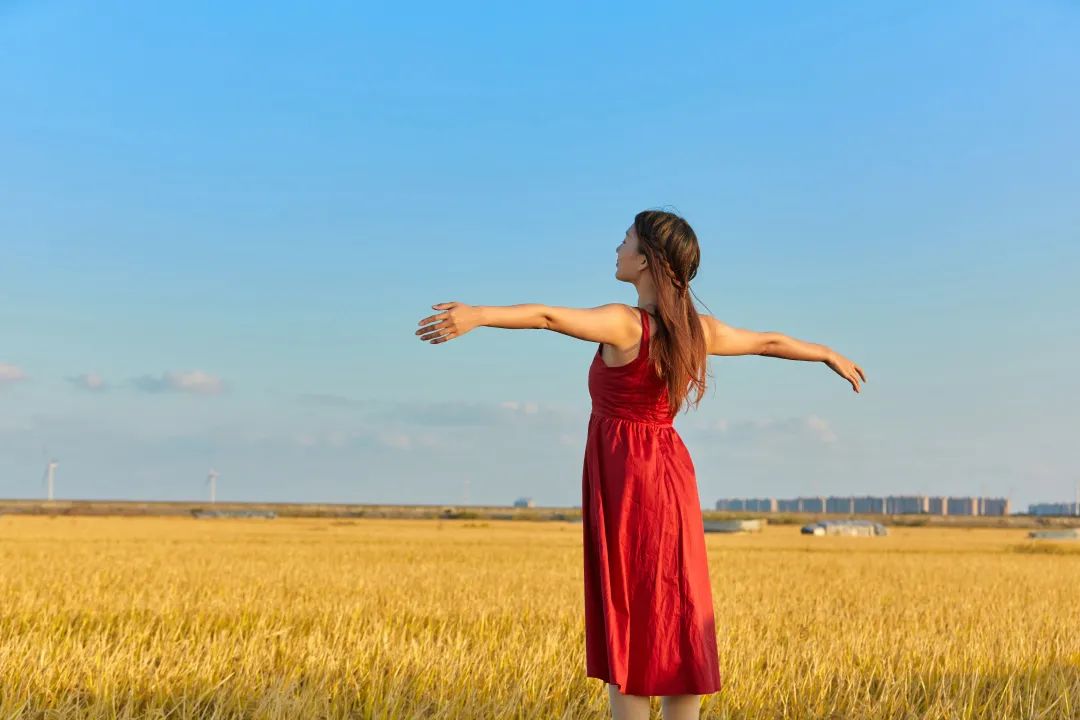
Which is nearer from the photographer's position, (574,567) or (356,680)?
(356,680)

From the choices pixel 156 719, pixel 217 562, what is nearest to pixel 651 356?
pixel 156 719

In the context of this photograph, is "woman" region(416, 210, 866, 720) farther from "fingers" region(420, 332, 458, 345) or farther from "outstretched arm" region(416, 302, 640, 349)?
"fingers" region(420, 332, 458, 345)

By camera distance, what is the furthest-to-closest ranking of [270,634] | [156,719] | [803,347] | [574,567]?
1. [574,567]
2. [270,634]
3. [156,719]
4. [803,347]

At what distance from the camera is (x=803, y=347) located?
466cm

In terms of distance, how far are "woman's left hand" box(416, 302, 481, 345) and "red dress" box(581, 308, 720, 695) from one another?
0.91 metres

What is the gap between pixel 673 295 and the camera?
4141mm

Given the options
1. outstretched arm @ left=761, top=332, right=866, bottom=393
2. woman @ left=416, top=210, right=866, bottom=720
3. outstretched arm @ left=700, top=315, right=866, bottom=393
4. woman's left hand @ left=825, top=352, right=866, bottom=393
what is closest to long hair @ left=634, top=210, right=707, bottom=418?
woman @ left=416, top=210, right=866, bottom=720

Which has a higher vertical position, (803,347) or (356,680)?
(803,347)

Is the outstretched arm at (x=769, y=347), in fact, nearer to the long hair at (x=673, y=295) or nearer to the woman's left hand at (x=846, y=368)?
the woman's left hand at (x=846, y=368)

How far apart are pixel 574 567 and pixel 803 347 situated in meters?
18.3

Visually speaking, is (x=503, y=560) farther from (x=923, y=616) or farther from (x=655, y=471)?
(x=655, y=471)

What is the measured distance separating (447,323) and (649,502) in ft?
4.12

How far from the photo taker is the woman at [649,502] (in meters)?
4.12

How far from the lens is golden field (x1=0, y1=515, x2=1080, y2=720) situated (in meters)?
6.32
